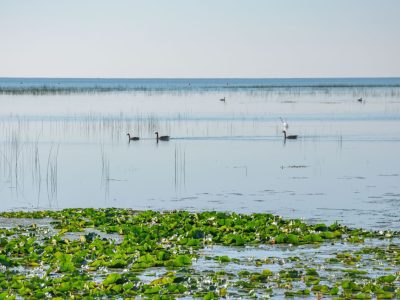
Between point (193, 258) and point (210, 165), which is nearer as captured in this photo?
point (193, 258)

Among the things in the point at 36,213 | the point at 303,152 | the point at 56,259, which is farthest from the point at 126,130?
the point at 56,259

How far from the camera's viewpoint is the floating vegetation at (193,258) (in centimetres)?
1324

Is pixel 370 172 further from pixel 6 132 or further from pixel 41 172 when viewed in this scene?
pixel 6 132

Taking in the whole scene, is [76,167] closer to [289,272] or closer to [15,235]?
[15,235]

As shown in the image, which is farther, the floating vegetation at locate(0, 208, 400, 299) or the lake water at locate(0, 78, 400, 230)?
the lake water at locate(0, 78, 400, 230)

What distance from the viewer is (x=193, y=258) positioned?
15602 mm

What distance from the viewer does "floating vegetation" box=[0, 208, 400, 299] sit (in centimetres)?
1324

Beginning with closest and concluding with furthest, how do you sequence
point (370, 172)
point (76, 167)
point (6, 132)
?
point (370, 172), point (76, 167), point (6, 132)

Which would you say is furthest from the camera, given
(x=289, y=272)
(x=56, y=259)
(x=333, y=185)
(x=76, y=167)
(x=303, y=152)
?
(x=303, y=152)

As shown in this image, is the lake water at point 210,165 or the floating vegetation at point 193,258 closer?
the floating vegetation at point 193,258

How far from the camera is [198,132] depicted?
49.9 m

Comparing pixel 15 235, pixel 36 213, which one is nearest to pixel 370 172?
pixel 36 213

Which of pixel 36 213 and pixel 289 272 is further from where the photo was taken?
pixel 36 213

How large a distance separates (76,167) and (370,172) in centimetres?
1144
